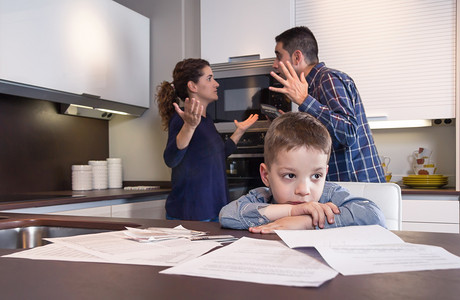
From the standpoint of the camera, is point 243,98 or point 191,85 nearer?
point 191,85

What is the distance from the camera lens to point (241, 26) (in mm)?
2826

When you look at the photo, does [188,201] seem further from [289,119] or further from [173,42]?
[173,42]

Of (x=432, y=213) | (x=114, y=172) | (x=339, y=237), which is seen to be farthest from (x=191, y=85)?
(x=339, y=237)

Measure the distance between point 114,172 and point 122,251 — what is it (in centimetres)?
248

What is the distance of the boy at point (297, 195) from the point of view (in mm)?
933

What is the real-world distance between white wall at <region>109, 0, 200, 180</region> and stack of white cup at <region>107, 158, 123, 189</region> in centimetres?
21

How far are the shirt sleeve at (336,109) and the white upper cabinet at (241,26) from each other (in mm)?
1072

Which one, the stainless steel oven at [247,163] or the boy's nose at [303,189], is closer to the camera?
the boy's nose at [303,189]

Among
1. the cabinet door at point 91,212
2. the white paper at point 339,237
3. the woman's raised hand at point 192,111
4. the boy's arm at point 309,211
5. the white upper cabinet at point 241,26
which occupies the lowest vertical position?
the cabinet door at point 91,212

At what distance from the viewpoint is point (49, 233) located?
3.85 ft

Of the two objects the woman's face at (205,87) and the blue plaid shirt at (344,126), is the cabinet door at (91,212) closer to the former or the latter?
the woman's face at (205,87)

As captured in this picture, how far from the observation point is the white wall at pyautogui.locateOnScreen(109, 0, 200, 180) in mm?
3189

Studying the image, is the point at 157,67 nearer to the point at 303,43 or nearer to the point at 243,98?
the point at 243,98

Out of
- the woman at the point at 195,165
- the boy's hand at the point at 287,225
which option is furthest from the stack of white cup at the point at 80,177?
the boy's hand at the point at 287,225
